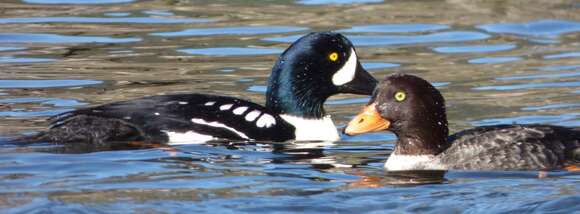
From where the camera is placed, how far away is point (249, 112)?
38.9 ft

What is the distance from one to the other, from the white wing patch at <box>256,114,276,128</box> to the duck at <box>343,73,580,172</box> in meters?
1.26

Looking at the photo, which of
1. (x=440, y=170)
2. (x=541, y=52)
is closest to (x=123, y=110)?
(x=440, y=170)

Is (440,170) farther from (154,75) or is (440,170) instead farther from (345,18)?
(345,18)

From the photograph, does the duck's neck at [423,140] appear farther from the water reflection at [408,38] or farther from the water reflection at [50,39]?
Result: the water reflection at [50,39]

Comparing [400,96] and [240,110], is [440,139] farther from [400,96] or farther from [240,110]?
[240,110]

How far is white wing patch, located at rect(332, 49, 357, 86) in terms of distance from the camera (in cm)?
1234

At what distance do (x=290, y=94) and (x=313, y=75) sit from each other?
9.5 inches

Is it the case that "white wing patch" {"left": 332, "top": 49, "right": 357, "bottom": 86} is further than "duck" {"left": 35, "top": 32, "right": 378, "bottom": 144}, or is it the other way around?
"white wing patch" {"left": 332, "top": 49, "right": 357, "bottom": 86}

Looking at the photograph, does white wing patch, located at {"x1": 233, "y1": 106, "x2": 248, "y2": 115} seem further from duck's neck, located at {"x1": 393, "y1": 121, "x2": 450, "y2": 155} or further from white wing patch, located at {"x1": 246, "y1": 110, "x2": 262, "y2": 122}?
duck's neck, located at {"x1": 393, "y1": 121, "x2": 450, "y2": 155}

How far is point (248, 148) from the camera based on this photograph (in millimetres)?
11586

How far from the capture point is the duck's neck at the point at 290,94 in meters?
12.2

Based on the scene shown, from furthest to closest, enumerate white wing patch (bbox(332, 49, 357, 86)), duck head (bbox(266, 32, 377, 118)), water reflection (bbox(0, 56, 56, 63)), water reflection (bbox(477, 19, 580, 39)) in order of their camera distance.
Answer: water reflection (bbox(477, 19, 580, 39))
water reflection (bbox(0, 56, 56, 63))
white wing patch (bbox(332, 49, 357, 86))
duck head (bbox(266, 32, 377, 118))

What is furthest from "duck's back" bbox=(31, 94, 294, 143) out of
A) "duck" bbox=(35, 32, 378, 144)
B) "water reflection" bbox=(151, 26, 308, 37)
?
"water reflection" bbox=(151, 26, 308, 37)

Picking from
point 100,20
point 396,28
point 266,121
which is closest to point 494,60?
point 396,28
